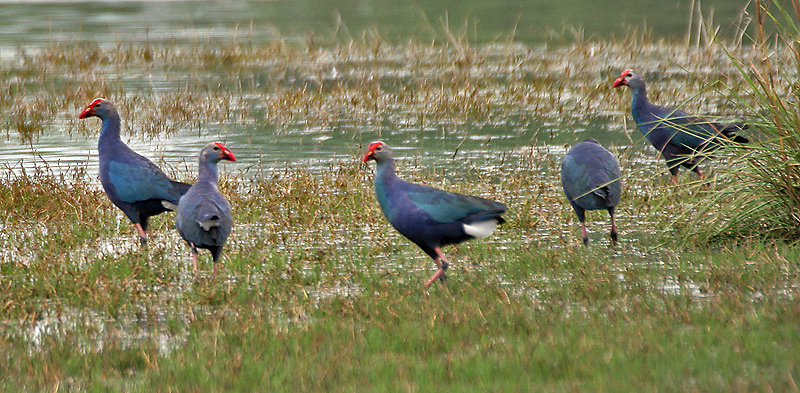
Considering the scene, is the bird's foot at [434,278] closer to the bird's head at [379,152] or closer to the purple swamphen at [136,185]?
the bird's head at [379,152]

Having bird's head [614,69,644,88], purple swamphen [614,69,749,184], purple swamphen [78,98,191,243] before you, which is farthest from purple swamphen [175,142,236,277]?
bird's head [614,69,644,88]

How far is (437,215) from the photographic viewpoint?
21.8 ft

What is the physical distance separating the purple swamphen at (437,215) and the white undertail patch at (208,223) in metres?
1.27

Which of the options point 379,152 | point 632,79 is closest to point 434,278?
point 379,152

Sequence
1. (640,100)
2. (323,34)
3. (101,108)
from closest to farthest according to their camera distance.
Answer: (101,108) → (640,100) → (323,34)

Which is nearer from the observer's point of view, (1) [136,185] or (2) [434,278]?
(2) [434,278]

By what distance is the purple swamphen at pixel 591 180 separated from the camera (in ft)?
25.6

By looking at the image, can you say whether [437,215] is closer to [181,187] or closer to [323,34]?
[181,187]

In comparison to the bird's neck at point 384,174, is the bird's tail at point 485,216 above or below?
below

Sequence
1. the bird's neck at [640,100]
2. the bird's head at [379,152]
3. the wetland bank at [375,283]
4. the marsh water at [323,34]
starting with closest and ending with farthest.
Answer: the wetland bank at [375,283]
the bird's head at [379,152]
the bird's neck at [640,100]
the marsh water at [323,34]

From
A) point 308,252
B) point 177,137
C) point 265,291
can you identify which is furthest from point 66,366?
point 177,137

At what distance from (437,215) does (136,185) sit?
2929mm

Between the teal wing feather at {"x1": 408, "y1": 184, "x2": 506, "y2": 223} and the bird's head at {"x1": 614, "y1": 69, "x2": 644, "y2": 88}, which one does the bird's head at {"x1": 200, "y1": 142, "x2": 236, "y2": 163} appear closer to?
the teal wing feather at {"x1": 408, "y1": 184, "x2": 506, "y2": 223}

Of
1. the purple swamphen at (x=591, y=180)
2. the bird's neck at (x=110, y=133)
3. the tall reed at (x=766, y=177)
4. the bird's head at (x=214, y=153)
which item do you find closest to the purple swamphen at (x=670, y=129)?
the purple swamphen at (x=591, y=180)
